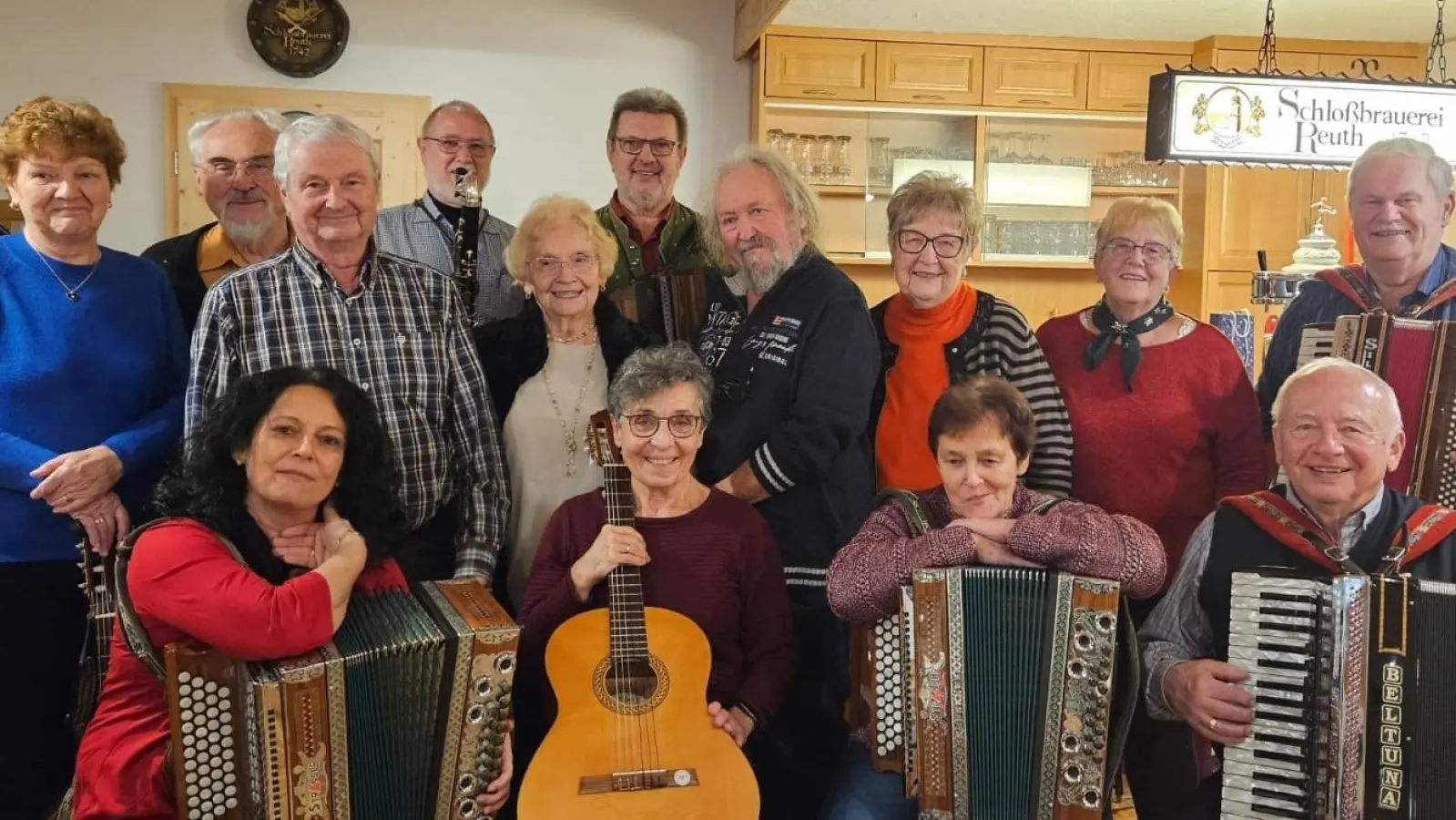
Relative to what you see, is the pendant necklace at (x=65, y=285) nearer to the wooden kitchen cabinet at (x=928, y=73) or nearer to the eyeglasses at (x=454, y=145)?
the eyeglasses at (x=454, y=145)

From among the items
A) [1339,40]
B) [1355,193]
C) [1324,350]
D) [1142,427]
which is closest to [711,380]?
[1142,427]

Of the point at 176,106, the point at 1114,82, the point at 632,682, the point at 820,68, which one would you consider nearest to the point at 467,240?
the point at 632,682

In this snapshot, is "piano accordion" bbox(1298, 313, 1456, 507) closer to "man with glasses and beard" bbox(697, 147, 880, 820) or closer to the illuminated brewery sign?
"man with glasses and beard" bbox(697, 147, 880, 820)

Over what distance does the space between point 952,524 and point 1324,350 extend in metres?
0.94

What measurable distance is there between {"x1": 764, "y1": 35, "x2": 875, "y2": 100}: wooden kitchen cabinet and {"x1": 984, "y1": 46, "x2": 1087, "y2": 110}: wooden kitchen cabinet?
25.9 inches

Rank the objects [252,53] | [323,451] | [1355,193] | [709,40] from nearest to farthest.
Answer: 1. [323,451]
2. [1355,193]
3. [252,53]
4. [709,40]

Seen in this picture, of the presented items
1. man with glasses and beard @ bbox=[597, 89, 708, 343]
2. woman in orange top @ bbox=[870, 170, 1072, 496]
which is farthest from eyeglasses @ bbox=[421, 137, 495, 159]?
woman in orange top @ bbox=[870, 170, 1072, 496]

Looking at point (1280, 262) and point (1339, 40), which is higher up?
point (1339, 40)

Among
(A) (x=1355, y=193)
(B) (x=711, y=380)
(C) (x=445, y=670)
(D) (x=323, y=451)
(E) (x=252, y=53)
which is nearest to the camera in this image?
(C) (x=445, y=670)

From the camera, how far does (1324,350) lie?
7.64 feet

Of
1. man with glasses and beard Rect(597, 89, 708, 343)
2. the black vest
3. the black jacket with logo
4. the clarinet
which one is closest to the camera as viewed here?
the black vest

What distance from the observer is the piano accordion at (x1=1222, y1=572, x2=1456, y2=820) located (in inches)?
65.7

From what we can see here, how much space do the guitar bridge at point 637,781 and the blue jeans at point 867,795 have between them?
1.02 ft

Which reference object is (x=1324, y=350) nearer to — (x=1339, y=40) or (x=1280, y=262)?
(x=1280, y=262)
